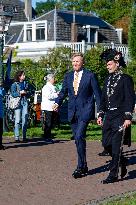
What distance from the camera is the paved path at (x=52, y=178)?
8391 mm

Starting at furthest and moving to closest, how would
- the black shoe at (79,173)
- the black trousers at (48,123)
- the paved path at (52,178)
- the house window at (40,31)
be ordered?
the house window at (40,31) < the black trousers at (48,123) < the black shoe at (79,173) < the paved path at (52,178)

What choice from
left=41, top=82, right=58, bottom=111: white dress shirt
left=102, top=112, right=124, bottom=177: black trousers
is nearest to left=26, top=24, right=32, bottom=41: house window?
left=41, top=82, right=58, bottom=111: white dress shirt

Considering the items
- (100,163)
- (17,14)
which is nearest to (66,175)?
(100,163)

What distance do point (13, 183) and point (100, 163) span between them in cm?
261

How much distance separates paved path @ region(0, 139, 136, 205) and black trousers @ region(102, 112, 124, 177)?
0.95ft

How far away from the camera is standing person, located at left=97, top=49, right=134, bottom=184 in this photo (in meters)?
9.49

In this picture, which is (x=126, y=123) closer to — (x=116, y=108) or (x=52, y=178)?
(x=116, y=108)

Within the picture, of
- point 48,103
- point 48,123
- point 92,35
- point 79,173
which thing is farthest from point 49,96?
point 92,35

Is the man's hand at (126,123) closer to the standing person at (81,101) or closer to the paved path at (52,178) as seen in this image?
the standing person at (81,101)

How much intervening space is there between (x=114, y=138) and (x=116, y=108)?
45cm

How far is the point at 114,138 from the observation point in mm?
9586

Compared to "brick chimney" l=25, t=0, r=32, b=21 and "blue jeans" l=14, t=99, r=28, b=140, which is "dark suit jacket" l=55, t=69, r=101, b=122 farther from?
"brick chimney" l=25, t=0, r=32, b=21

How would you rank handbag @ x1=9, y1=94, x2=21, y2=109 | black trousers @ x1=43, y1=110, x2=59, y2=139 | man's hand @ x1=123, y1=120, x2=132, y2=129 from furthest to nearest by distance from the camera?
black trousers @ x1=43, y1=110, x2=59, y2=139 < handbag @ x1=9, y1=94, x2=21, y2=109 < man's hand @ x1=123, y1=120, x2=132, y2=129

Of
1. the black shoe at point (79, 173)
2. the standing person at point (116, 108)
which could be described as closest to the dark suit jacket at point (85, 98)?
the standing person at point (116, 108)
